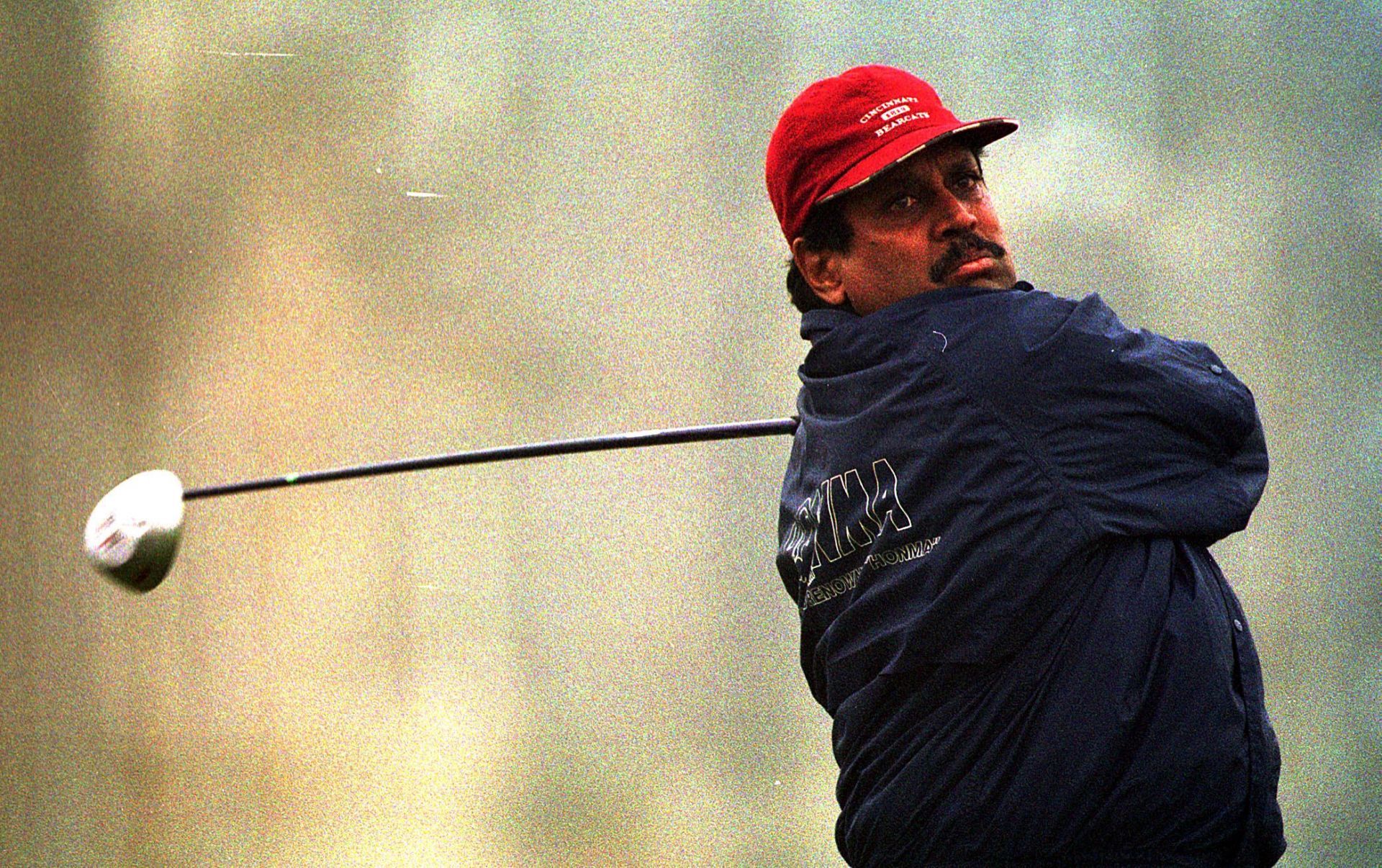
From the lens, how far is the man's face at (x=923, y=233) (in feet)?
4.76

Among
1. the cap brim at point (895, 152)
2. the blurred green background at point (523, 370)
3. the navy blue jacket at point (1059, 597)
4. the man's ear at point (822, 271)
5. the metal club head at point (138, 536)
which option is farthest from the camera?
the blurred green background at point (523, 370)

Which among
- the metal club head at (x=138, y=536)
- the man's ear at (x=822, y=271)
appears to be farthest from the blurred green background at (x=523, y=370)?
the man's ear at (x=822, y=271)

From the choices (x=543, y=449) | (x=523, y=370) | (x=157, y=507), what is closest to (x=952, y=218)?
(x=543, y=449)

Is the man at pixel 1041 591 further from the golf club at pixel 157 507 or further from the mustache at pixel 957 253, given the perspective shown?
the golf club at pixel 157 507

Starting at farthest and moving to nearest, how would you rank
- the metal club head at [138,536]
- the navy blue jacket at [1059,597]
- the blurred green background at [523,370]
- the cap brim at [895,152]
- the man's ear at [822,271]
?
the blurred green background at [523,370] → the metal club head at [138,536] → the man's ear at [822,271] → the cap brim at [895,152] → the navy blue jacket at [1059,597]

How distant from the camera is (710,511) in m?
2.76

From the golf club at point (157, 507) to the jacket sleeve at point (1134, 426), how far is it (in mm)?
532

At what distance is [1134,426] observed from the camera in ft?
4.12

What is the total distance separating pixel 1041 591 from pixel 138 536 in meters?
1.13

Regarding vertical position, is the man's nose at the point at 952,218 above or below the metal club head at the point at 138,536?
above

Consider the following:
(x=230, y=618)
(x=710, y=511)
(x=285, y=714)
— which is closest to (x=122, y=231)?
(x=230, y=618)

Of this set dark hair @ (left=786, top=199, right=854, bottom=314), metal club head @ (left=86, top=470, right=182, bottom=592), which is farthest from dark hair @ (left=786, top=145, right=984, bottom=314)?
metal club head @ (left=86, top=470, right=182, bottom=592)

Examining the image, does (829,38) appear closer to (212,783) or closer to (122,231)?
(122,231)

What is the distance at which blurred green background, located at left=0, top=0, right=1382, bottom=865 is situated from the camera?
2629 mm
